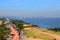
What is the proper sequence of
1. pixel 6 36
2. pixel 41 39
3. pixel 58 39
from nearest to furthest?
pixel 6 36 → pixel 41 39 → pixel 58 39

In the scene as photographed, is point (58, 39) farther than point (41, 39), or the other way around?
point (58, 39)

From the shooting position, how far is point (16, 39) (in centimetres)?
3203

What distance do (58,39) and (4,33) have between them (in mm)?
22455

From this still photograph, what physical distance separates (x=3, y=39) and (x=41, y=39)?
18.7m

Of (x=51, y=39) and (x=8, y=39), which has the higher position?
(x=8, y=39)

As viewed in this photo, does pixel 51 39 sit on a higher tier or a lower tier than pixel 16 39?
lower

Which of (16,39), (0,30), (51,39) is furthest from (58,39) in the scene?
(0,30)

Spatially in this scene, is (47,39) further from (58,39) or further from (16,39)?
(16,39)

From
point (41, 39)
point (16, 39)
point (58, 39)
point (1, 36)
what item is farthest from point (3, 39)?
point (58, 39)

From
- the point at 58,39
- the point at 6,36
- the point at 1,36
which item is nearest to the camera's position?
the point at 1,36

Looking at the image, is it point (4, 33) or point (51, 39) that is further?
point (51, 39)

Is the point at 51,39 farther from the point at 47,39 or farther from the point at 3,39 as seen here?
the point at 3,39

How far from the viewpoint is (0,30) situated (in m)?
29.7

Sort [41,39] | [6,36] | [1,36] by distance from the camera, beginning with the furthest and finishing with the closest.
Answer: [41,39], [6,36], [1,36]
